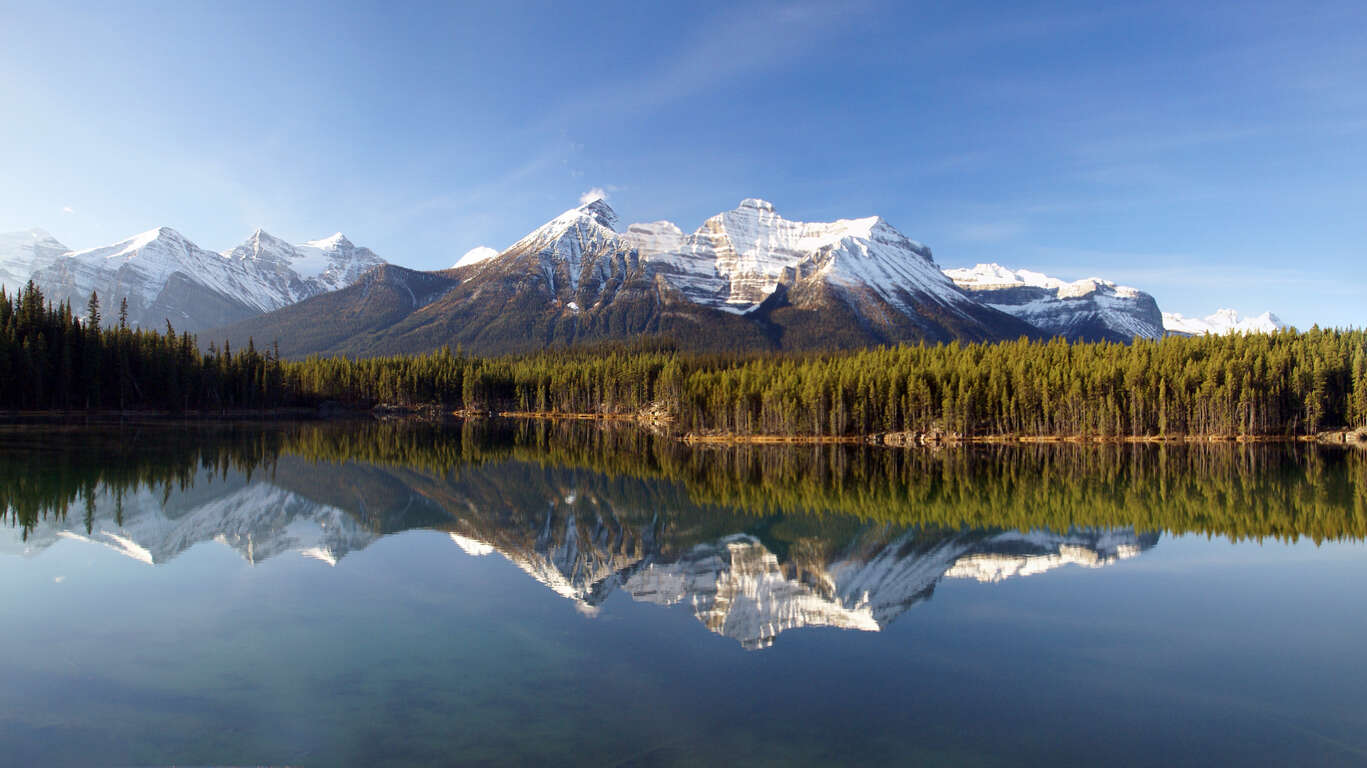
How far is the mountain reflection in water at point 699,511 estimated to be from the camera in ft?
80.3

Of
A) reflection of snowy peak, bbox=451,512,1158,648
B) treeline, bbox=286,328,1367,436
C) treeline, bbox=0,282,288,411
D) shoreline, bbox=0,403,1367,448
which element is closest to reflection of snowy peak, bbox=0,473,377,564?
reflection of snowy peak, bbox=451,512,1158,648

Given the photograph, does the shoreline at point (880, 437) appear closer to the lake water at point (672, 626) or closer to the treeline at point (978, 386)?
the treeline at point (978, 386)

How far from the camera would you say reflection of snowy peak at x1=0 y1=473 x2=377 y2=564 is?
26.4 meters

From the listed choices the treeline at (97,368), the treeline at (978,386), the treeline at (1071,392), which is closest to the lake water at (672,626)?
the treeline at (1071,392)

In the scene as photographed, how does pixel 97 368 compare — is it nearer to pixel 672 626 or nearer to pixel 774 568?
pixel 774 568

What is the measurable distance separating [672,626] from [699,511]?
64.7ft

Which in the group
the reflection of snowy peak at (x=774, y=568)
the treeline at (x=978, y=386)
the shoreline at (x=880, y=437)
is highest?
the treeline at (x=978, y=386)

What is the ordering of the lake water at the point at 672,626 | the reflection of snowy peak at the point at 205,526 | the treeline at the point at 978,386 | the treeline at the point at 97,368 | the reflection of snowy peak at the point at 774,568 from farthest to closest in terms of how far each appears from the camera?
the treeline at the point at 978,386, the treeline at the point at 97,368, the reflection of snowy peak at the point at 205,526, the reflection of snowy peak at the point at 774,568, the lake water at the point at 672,626

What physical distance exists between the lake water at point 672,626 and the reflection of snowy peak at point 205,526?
233 mm

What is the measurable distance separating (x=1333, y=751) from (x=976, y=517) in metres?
23.5

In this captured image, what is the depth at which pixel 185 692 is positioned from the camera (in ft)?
44.8

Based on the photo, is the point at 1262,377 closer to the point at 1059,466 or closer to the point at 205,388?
the point at 1059,466

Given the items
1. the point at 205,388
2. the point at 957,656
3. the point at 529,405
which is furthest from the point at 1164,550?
the point at 529,405

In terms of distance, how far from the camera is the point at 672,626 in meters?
19.0
